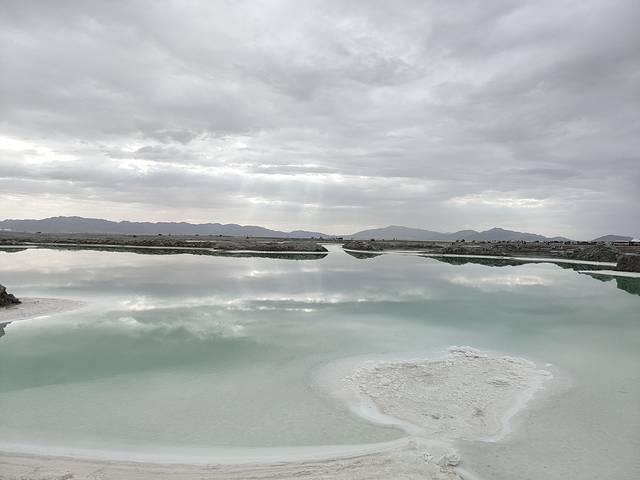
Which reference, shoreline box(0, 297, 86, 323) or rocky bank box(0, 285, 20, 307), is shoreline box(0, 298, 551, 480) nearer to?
shoreline box(0, 297, 86, 323)

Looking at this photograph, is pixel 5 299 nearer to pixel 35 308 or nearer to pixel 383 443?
pixel 35 308

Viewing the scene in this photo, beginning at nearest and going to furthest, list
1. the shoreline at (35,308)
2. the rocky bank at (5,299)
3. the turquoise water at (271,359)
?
the turquoise water at (271,359) → the shoreline at (35,308) → the rocky bank at (5,299)

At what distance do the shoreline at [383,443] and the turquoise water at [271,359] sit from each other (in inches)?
14.4

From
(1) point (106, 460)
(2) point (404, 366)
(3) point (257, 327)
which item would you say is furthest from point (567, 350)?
(1) point (106, 460)

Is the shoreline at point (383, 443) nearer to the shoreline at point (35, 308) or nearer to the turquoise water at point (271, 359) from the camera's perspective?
the turquoise water at point (271, 359)

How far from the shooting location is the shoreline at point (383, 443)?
21.7 feet

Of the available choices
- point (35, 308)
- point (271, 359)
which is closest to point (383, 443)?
point (271, 359)

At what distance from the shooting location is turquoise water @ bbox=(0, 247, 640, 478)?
7.97 meters

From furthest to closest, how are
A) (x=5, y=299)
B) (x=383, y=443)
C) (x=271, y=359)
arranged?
1. (x=5, y=299)
2. (x=271, y=359)
3. (x=383, y=443)

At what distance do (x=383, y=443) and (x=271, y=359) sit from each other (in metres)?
6.16

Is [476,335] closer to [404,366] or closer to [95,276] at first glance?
[404,366]

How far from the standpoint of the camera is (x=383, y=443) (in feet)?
25.1

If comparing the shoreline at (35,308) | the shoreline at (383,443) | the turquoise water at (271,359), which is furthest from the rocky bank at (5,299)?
the shoreline at (383,443)

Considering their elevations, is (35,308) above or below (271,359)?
above
